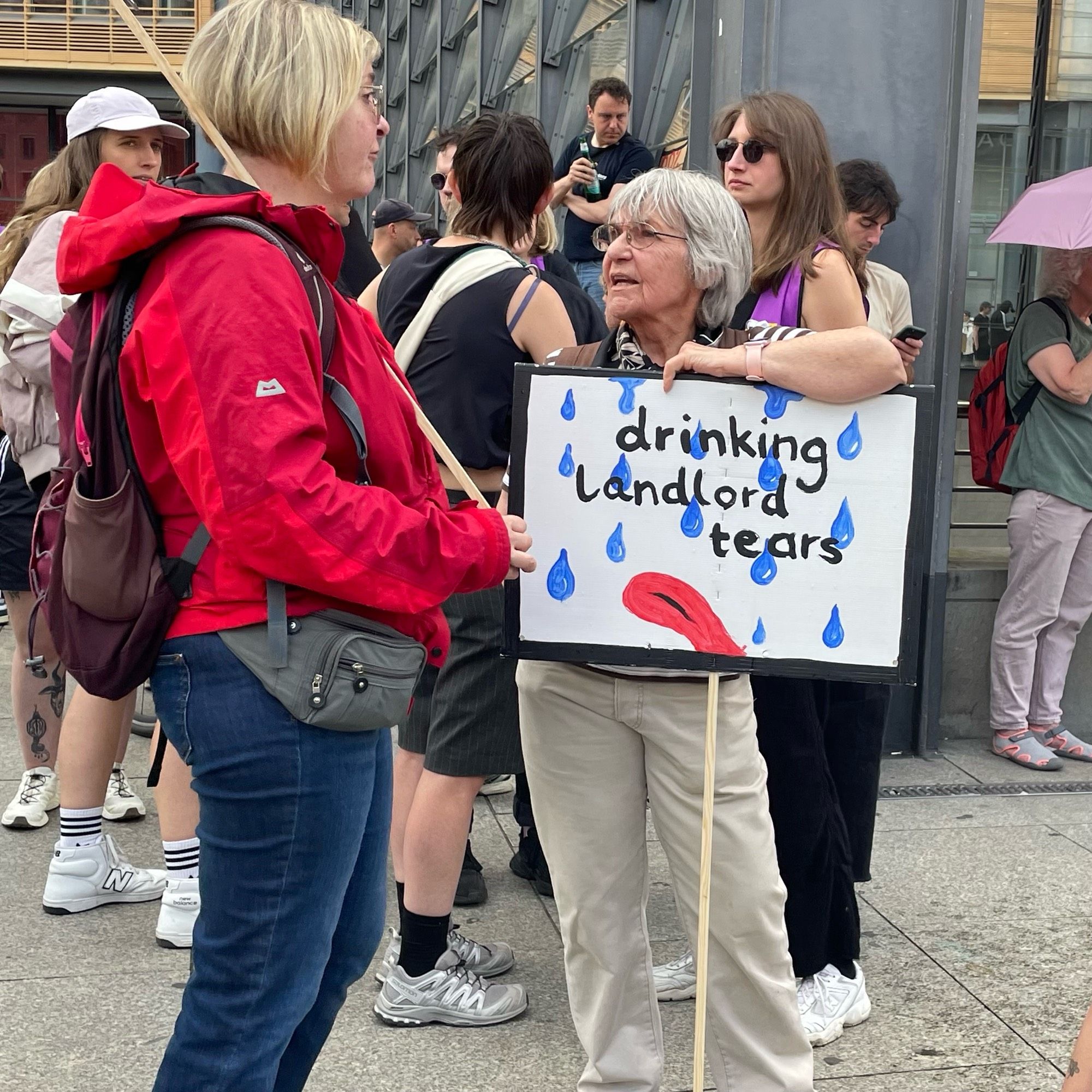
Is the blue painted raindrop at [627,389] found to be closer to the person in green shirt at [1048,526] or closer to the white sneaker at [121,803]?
the white sneaker at [121,803]

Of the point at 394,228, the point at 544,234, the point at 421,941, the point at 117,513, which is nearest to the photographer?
the point at 117,513

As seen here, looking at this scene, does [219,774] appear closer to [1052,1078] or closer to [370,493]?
[370,493]

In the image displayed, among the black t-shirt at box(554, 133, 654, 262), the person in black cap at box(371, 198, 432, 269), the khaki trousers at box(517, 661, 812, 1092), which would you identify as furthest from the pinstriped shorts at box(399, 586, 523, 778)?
the black t-shirt at box(554, 133, 654, 262)

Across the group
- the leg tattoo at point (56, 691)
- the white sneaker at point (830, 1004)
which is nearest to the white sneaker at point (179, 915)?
the leg tattoo at point (56, 691)

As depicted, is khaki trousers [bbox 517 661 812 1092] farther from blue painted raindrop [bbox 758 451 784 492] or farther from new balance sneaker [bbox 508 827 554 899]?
new balance sneaker [bbox 508 827 554 899]

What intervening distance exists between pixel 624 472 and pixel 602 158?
5.02 m

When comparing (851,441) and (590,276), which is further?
(590,276)

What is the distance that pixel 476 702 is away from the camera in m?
3.39

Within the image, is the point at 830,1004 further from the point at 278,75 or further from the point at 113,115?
the point at 113,115

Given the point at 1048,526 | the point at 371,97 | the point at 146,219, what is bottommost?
the point at 1048,526

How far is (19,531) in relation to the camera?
15.2 feet

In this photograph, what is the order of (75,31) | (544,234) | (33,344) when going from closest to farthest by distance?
(33,344) < (544,234) < (75,31)

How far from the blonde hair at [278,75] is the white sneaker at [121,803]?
3153 mm

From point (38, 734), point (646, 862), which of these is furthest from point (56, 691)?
point (646, 862)
